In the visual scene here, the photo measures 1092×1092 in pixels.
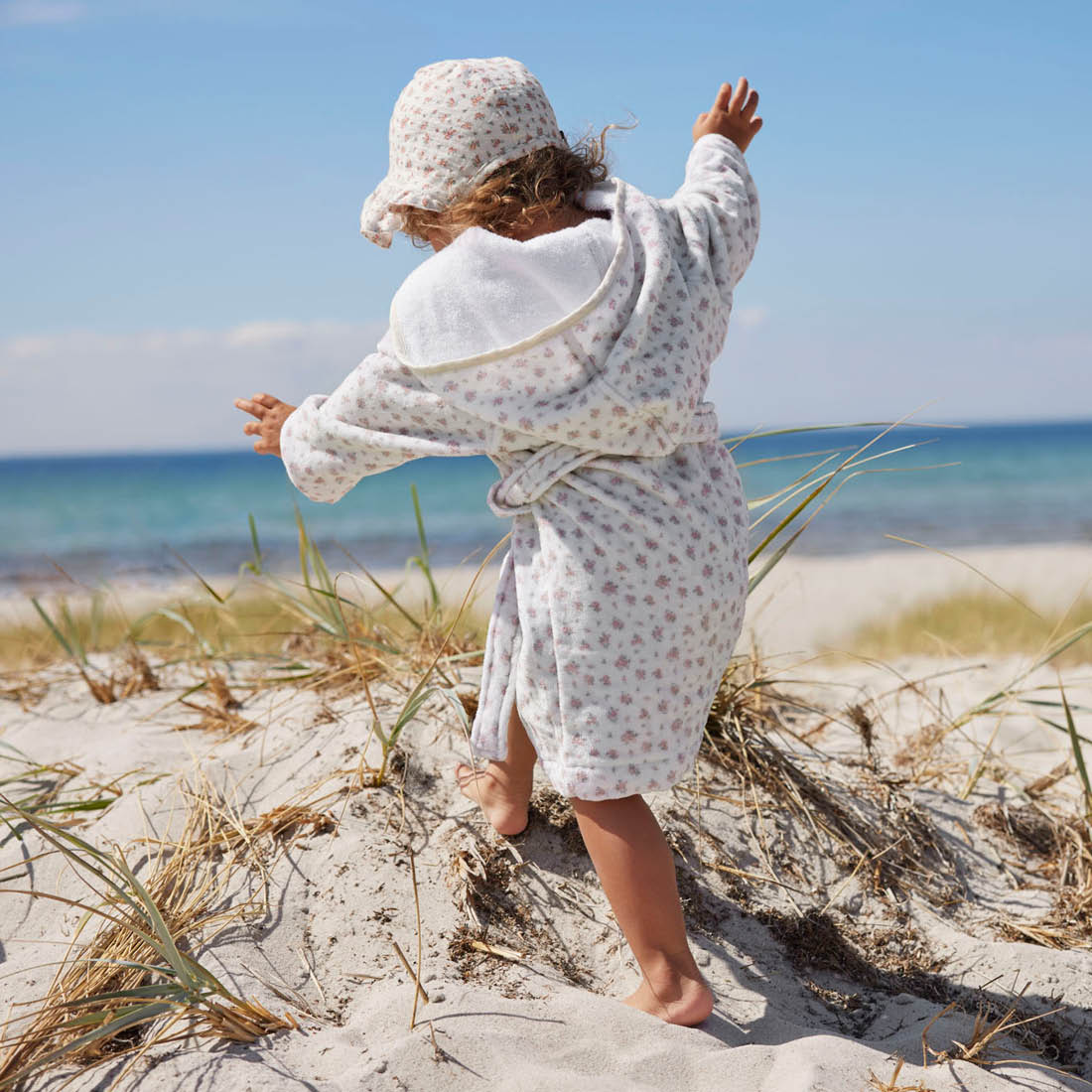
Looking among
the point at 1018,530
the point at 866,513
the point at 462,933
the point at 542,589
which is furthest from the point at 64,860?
the point at 866,513

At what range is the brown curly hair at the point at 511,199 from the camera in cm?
159

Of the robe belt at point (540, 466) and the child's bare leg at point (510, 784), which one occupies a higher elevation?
the robe belt at point (540, 466)

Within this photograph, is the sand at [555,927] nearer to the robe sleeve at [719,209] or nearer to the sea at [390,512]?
the sea at [390,512]

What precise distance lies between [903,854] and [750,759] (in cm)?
39

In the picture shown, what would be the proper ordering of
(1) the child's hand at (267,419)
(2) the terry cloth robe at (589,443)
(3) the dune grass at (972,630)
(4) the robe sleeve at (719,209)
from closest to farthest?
(2) the terry cloth robe at (589,443) → (4) the robe sleeve at (719,209) → (1) the child's hand at (267,419) → (3) the dune grass at (972,630)

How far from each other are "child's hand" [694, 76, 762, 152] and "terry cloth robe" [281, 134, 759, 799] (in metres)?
0.34

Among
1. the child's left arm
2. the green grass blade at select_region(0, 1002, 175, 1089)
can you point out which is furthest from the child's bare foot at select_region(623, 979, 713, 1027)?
the child's left arm

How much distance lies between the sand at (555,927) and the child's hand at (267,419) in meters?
0.70

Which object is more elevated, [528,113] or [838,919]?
[528,113]

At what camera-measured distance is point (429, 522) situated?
20047 millimetres

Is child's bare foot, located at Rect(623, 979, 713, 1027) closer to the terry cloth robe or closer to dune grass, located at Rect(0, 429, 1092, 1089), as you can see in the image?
the terry cloth robe

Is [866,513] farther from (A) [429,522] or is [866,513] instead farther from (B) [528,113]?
(B) [528,113]

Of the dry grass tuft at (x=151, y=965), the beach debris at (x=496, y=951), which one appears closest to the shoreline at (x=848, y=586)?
the dry grass tuft at (x=151, y=965)

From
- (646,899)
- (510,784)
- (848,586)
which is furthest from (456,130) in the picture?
(848,586)
